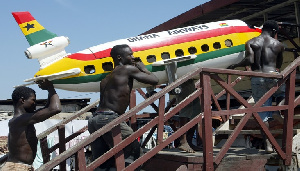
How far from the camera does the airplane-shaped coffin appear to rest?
8.51 meters

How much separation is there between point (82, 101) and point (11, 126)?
26.2m

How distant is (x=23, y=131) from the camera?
15.9ft

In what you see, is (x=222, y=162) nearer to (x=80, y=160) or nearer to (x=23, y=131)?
(x=80, y=160)

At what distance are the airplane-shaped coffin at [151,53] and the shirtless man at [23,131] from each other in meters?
3.32

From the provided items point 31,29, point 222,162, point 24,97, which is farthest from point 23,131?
point 31,29

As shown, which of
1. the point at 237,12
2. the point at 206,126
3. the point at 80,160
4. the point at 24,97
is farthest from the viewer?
the point at 237,12

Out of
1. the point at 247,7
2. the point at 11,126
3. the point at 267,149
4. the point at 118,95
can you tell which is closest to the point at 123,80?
the point at 118,95

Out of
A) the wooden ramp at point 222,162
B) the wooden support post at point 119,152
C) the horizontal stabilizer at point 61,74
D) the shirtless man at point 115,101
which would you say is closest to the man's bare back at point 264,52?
the wooden ramp at point 222,162

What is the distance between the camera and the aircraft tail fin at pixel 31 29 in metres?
9.43

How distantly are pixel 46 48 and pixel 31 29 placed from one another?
0.90 metres

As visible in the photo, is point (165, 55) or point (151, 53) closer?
point (151, 53)

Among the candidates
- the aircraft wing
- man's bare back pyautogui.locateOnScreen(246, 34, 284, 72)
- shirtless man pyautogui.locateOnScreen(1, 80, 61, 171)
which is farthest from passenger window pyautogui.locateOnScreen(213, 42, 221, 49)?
shirtless man pyautogui.locateOnScreen(1, 80, 61, 171)

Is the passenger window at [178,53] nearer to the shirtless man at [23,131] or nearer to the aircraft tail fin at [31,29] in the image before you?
the aircraft tail fin at [31,29]

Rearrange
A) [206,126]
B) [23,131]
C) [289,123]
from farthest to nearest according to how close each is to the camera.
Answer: [289,123], [206,126], [23,131]
